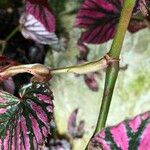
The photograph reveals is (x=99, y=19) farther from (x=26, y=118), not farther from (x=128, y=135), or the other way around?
(x=128, y=135)

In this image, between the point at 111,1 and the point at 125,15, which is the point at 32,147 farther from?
the point at 111,1

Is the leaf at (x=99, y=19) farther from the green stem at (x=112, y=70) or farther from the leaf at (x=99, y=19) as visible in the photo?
the green stem at (x=112, y=70)

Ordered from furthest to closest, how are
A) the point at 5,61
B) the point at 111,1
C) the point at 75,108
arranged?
the point at 75,108
the point at 111,1
the point at 5,61

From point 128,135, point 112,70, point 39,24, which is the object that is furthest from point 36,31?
point 128,135

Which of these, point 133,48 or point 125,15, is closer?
point 125,15

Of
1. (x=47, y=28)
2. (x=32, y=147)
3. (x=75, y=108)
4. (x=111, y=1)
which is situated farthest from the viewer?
(x=75, y=108)

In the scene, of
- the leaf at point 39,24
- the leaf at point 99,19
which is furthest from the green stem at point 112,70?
the leaf at point 39,24

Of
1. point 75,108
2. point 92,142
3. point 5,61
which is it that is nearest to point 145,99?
point 75,108

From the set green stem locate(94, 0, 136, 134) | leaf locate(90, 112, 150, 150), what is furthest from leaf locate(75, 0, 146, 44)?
leaf locate(90, 112, 150, 150)
